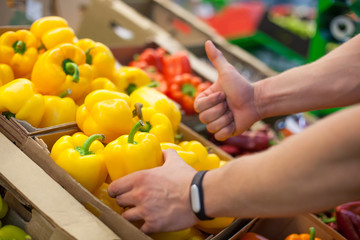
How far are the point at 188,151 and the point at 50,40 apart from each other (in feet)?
2.97

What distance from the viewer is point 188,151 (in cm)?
177

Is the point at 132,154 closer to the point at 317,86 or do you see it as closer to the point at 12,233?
the point at 12,233

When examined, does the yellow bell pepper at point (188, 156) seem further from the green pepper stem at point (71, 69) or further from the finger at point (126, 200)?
the green pepper stem at point (71, 69)

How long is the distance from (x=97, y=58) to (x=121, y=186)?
2.95 feet

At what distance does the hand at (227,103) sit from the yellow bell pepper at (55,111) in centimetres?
62

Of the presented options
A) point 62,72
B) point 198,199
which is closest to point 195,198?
point 198,199

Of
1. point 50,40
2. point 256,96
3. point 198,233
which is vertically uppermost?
point 50,40

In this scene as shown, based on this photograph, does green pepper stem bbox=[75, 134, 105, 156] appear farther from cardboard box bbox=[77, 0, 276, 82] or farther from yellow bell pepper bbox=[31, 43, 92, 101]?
cardboard box bbox=[77, 0, 276, 82]

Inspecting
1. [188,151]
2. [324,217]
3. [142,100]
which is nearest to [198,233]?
[188,151]

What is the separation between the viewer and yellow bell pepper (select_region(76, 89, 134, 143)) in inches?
68.1

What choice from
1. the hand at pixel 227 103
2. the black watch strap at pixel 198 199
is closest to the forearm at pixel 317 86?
the hand at pixel 227 103

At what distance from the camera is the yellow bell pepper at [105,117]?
5.67 feet

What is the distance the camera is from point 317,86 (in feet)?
5.89

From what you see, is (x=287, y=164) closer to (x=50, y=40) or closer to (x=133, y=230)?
(x=133, y=230)
